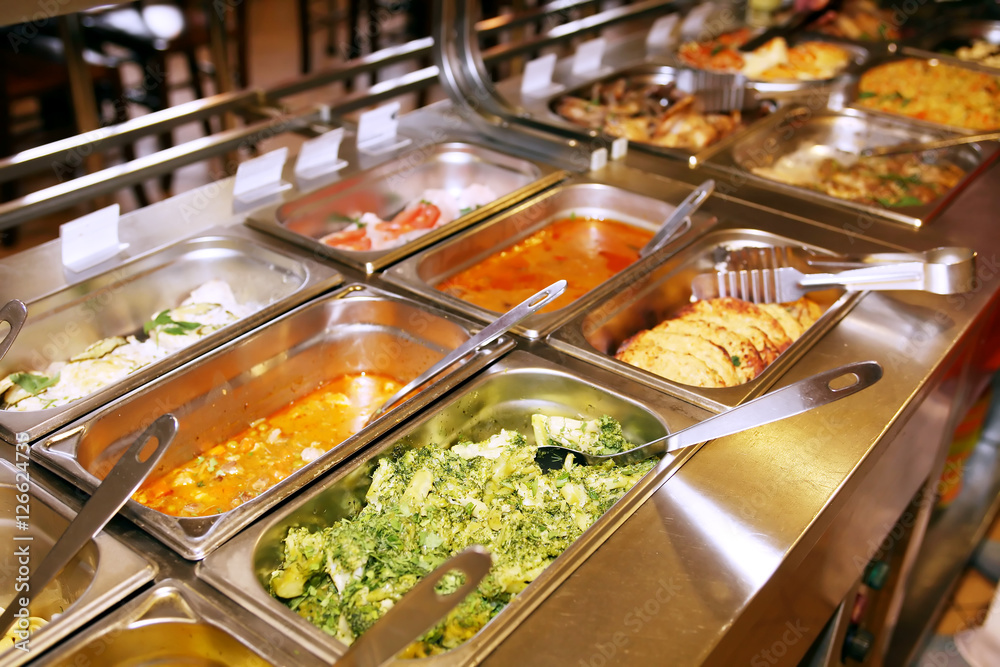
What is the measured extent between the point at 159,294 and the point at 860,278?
1.59m

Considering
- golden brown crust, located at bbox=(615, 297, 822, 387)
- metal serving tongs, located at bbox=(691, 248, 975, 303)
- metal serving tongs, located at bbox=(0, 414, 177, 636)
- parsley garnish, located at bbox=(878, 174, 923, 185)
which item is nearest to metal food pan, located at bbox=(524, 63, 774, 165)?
parsley garnish, located at bbox=(878, 174, 923, 185)

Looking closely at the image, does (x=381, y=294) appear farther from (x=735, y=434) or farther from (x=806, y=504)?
(x=806, y=504)

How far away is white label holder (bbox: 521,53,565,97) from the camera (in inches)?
116

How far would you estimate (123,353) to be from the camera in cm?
176

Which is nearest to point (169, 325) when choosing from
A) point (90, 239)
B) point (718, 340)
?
point (90, 239)

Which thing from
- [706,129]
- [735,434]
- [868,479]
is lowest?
[868,479]

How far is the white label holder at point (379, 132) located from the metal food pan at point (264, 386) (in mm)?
814

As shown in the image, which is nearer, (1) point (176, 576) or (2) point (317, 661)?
(2) point (317, 661)

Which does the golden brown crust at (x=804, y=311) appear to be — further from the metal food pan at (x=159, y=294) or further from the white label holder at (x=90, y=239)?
the white label holder at (x=90, y=239)

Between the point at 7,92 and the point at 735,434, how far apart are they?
412cm

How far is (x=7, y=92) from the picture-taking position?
4121 mm

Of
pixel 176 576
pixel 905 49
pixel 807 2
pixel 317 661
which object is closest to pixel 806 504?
pixel 317 661

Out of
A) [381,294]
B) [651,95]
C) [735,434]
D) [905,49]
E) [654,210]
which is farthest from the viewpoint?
[905,49]

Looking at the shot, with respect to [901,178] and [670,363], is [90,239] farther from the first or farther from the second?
[901,178]
